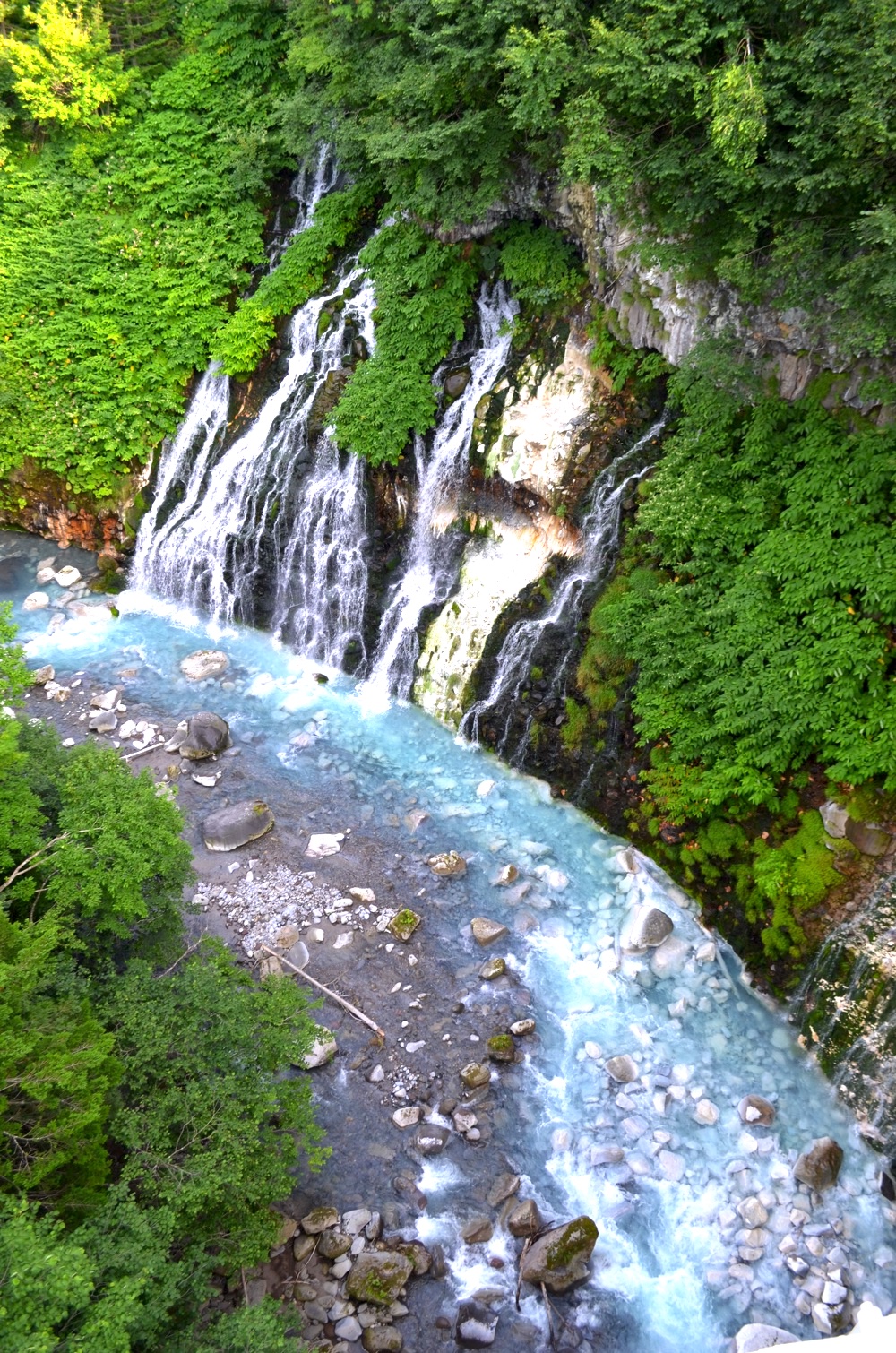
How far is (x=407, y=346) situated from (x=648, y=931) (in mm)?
11893

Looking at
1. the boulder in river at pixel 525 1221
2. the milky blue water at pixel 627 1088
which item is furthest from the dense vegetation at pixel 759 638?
the boulder in river at pixel 525 1221

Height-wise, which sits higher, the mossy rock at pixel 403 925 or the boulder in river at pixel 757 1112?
the boulder in river at pixel 757 1112

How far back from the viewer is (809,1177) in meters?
9.05

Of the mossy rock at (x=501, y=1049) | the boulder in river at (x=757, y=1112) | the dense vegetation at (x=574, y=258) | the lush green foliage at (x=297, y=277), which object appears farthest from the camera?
the lush green foliage at (x=297, y=277)

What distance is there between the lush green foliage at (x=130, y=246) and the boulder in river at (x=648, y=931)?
50.6ft

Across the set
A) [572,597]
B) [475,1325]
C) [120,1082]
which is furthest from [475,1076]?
[572,597]

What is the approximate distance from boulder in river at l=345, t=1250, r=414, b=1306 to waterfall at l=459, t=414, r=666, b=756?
26.0ft

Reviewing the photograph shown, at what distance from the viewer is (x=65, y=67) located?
19.2 metres

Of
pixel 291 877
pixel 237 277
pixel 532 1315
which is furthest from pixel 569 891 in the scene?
pixel 237 277

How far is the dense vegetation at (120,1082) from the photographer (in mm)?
6078

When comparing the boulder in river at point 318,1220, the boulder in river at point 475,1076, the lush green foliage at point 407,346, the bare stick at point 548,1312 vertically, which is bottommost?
the boulder in river at point 318,1220

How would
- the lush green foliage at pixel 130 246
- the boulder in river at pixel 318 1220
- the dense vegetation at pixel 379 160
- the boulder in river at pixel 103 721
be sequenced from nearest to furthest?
1. the boulder in river at pixel 318 1220
2. the dense vegetation at pixel 379 160
3. the boulder in river at pixel 103 721
4. the lush green foliage at pixel 130 246

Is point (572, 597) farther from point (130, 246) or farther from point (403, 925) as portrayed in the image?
point (130, 246)

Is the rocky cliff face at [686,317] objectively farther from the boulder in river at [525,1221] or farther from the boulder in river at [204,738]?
the boulder in river at [525,1221]
